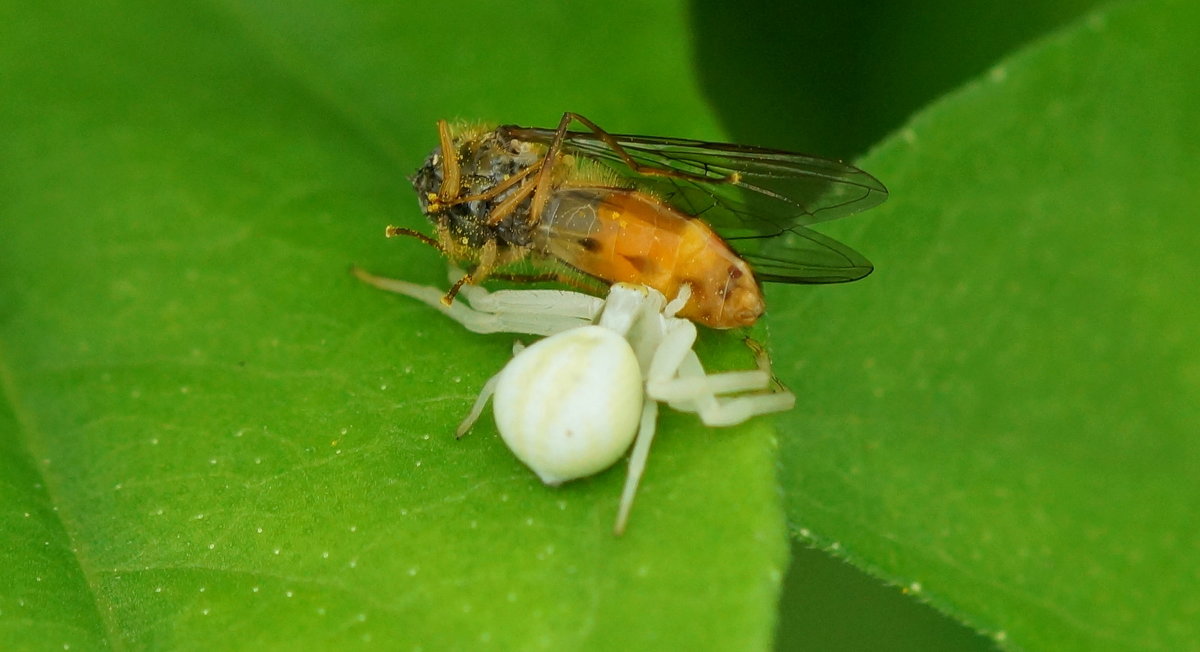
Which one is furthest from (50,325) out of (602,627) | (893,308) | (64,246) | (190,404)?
(893,308)

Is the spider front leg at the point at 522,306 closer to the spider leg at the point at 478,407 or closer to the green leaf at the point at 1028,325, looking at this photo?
the spider leg at the point at 478,407

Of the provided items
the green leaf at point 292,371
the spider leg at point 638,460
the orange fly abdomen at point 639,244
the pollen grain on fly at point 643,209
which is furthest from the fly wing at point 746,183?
the spider leg at point 638,460

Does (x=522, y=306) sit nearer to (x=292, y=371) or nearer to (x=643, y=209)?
(x=643, y=209)

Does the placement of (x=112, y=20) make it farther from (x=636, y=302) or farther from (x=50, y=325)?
(x=636, y=302)

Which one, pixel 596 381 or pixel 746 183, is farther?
pixel 746 183

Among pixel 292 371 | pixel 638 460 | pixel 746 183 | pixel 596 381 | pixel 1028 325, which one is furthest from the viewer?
pixel 1028 325

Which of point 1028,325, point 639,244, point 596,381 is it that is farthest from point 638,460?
point 1028,325
